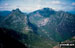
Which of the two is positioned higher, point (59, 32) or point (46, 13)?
point (46, 13)

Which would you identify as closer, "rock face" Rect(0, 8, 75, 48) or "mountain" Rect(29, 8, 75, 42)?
"rock face" Rect(0, 8, 75, 48)

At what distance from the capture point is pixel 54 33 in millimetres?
130000

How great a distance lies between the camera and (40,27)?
124m

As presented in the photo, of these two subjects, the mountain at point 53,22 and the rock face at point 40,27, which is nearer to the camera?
the rock face at point 40,27

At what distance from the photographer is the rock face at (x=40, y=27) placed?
94650 mm

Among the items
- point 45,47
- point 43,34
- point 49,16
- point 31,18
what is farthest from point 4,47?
point 49,16

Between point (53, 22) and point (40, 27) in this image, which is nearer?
point (40, 27)

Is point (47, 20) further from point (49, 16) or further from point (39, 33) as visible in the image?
point (39, 33)

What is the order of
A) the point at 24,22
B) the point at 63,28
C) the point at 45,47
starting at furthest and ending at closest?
the point at 24,22
the point at 63,28
the point at 45,47

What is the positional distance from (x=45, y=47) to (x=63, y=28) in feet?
113

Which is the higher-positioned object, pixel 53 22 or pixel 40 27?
pixel 53 22

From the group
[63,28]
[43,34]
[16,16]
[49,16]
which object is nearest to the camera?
[43,34]

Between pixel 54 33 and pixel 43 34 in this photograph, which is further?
pixel 54 33

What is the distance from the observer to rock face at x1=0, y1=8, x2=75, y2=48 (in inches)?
3726
